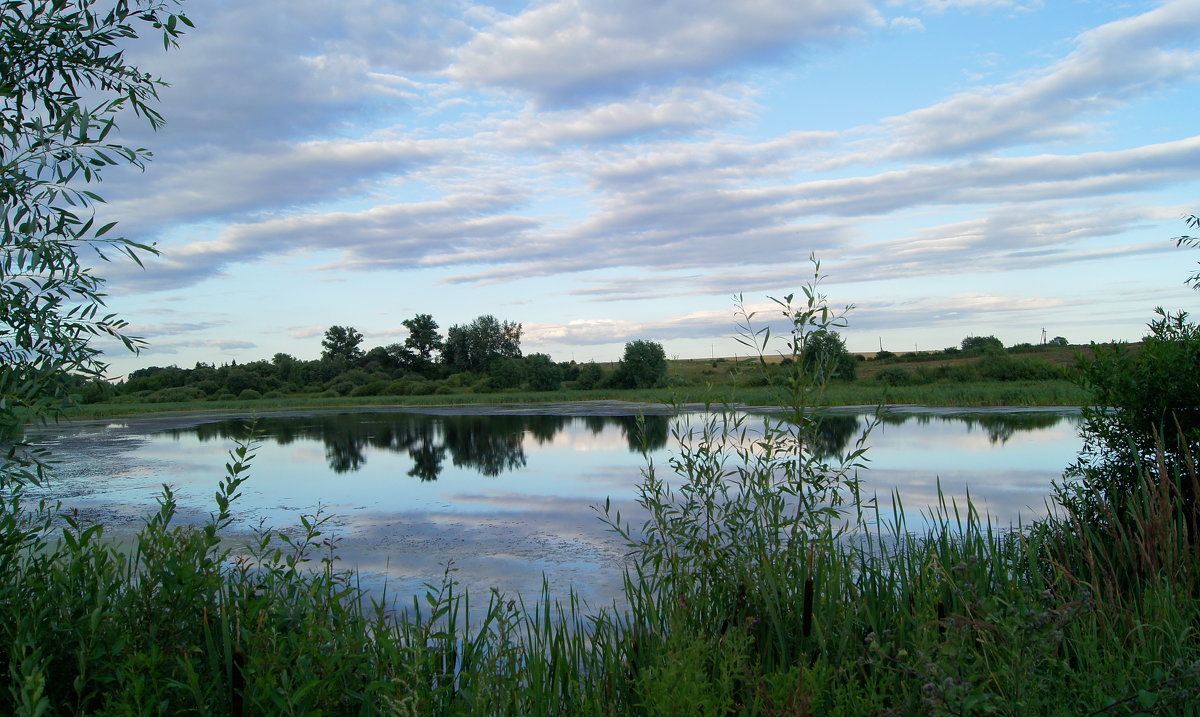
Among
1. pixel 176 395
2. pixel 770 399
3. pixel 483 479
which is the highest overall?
pixel 176 395

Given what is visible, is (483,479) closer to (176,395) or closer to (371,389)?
(371,389)

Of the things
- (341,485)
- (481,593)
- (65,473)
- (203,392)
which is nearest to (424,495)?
(341,485)

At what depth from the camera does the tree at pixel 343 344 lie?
63906 millimetres

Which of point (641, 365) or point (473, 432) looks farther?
point (641, 365)

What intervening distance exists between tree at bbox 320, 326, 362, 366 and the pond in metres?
37.0

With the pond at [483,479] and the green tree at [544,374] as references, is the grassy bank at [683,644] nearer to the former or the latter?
the pond at [483,479]

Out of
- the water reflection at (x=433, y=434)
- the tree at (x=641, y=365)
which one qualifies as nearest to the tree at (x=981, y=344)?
the tree at (x=641, y=365)

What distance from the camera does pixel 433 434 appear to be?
23.9m

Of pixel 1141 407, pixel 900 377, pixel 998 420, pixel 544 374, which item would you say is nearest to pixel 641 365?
pixel 544 374

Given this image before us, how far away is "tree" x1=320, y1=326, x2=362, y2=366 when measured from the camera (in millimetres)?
63906

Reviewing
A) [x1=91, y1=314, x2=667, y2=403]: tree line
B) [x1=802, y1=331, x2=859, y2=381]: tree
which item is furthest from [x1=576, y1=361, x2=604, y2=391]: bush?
[x1=802, y1=331, x2=859, y2=381]: tree

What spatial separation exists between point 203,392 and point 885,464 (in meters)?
49.3

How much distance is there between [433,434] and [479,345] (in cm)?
3877

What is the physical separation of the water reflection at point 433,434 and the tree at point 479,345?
2674 centimetres
